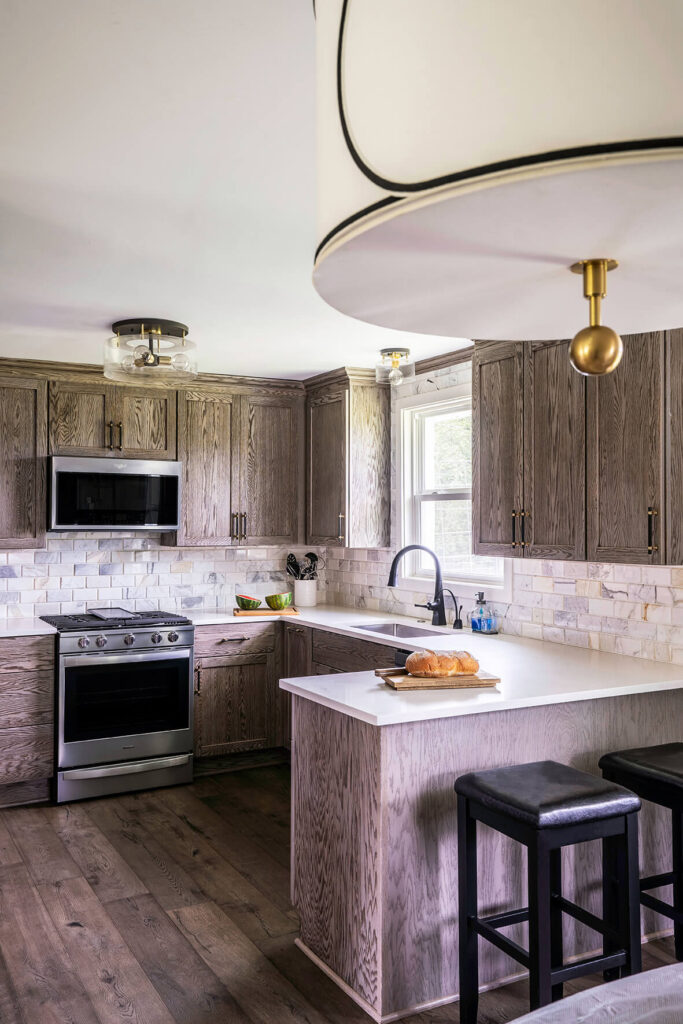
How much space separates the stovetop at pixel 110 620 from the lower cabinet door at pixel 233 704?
33 cm

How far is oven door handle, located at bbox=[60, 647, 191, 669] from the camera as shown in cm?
444

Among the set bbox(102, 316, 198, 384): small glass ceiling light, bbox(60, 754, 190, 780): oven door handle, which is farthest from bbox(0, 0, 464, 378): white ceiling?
bbox(60, 754, 190, 780): oven door handle

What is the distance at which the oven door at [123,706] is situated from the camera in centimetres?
444

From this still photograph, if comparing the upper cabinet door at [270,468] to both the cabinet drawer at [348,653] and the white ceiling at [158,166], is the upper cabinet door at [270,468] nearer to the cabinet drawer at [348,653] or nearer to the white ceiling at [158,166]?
the cabinet drawer at [348,653]

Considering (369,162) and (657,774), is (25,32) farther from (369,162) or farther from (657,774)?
(657,774)

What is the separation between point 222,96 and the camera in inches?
74.0

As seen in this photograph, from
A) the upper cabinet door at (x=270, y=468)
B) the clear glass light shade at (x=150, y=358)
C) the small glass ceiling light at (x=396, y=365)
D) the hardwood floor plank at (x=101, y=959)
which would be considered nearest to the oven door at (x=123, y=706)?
the upper cabinet door at (x=270, y=468)

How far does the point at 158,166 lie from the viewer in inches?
88.2

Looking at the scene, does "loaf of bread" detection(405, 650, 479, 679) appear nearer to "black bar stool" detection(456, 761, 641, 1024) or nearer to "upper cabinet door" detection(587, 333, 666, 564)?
"black bar stool" detection(456, 761, 641, 1024)

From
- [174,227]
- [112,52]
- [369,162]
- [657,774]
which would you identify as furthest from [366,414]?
[369,162]

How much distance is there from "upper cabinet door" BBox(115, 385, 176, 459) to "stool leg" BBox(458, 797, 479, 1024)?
330 cm

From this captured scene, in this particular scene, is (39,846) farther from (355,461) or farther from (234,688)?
(355,461)

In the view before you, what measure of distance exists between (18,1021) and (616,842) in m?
1.82

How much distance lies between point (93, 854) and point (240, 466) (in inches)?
99.5
